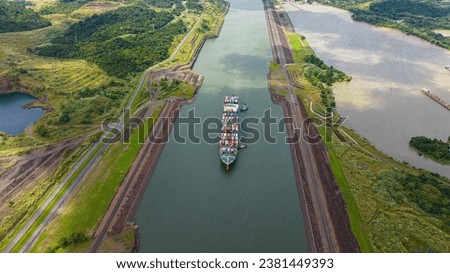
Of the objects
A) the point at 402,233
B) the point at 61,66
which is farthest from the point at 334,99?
the point at 61,66

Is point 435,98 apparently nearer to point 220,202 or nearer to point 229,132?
point 229,132

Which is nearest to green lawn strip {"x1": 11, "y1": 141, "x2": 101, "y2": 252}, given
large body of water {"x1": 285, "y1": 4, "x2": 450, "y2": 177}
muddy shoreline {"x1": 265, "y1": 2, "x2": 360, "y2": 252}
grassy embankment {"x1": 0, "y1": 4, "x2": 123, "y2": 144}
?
grassy embankment {"x1": 0, "y1": 4, "x2": 123, "y2": 144}

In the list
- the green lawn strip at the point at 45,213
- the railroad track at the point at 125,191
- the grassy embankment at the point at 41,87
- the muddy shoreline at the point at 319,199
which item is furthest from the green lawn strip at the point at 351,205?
the grassy embankment at the point at 41,87

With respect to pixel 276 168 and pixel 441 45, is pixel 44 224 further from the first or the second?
pixel 441 45

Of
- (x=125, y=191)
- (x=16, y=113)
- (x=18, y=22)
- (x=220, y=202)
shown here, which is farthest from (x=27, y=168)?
(x=18, y=22)

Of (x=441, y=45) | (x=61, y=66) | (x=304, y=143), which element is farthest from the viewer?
(x=441, y=45)

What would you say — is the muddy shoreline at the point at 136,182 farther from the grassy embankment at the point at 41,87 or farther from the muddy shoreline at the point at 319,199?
the muddy shoreline at the point at 319,199

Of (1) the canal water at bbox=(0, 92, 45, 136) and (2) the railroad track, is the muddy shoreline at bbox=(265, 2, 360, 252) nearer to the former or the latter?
(2) the railroad track
